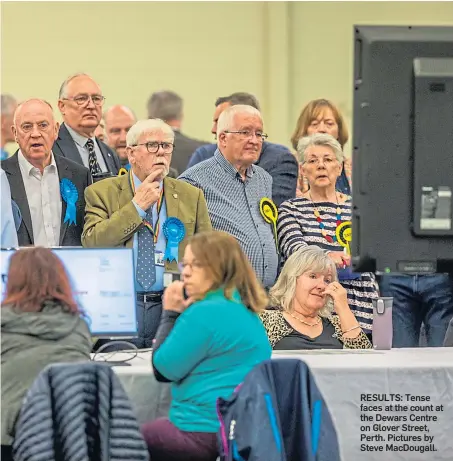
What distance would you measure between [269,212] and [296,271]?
551 millimetres

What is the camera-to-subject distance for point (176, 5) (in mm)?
8680

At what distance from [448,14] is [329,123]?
3507 mm

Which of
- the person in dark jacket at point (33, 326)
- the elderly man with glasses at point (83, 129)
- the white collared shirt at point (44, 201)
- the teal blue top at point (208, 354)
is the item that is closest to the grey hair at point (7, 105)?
the elderly man with glasses at point (83, 129)

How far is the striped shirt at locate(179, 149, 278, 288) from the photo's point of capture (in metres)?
4.89

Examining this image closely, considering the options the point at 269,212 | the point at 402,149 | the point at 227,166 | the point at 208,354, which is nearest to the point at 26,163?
the point at 227,166

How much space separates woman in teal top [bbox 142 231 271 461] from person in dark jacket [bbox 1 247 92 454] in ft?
0.90

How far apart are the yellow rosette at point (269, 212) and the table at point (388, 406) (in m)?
0.96

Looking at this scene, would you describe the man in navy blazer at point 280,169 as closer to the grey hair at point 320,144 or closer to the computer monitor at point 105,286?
the grey hair at point 320,144

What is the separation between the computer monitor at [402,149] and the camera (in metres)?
2.67

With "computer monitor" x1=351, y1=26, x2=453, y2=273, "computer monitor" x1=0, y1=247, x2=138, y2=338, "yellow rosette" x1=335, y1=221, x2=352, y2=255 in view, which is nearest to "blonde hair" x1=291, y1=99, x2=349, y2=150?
"yellow rosette" x1=335, y1=221, x2=352, y2=255

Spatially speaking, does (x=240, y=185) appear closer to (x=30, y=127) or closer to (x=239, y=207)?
(x=239, y=207)

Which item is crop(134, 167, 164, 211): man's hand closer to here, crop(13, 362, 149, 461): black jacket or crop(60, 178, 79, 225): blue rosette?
crop(60, 178, 79, 225): blue rosette

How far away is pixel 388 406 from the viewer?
163 inches

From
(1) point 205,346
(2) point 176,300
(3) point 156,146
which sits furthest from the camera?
(3) point 156,146
